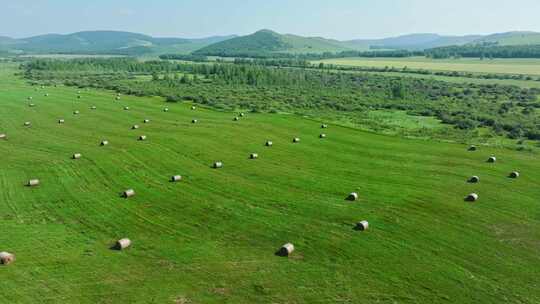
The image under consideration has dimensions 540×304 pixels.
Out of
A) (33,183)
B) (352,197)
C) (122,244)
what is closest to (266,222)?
(352,197)

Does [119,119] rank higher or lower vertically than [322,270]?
higher

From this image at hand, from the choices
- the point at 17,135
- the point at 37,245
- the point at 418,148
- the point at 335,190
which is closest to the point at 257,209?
the point at 335,190

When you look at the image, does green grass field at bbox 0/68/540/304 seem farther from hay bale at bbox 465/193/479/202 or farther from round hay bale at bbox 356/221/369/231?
hay bale at bbox 465/193/479/202

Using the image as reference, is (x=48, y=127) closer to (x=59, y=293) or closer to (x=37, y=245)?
(x=37, y=245)

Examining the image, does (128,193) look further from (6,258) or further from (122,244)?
(6,258)

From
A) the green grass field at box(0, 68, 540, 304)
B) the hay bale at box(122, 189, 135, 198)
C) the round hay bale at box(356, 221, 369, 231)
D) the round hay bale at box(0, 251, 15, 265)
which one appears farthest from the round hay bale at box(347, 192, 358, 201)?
the round hay bale at box(0, 251, 15, 265)

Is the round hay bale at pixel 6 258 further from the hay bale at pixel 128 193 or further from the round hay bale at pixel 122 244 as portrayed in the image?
the hay bale at pixel 128 193
